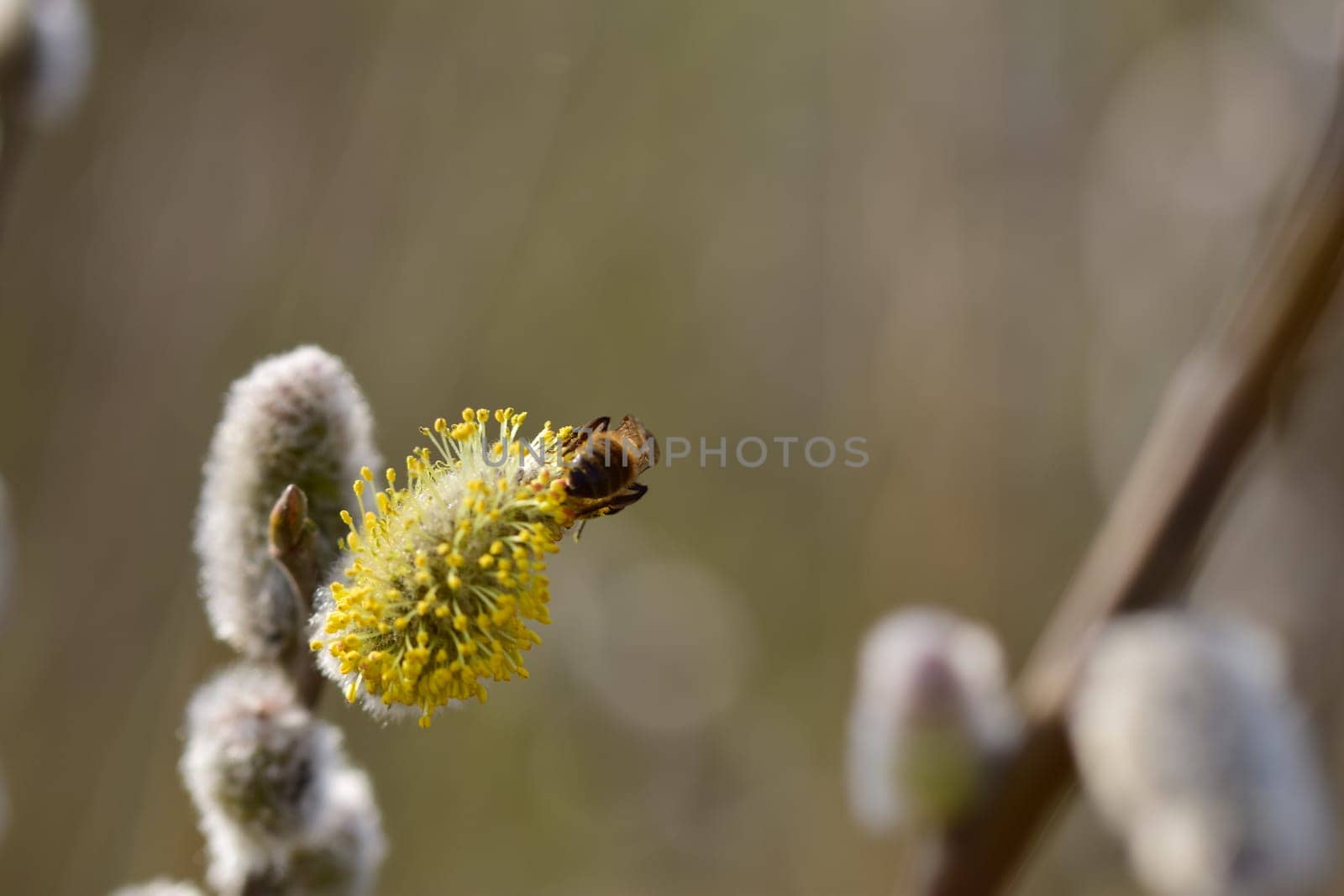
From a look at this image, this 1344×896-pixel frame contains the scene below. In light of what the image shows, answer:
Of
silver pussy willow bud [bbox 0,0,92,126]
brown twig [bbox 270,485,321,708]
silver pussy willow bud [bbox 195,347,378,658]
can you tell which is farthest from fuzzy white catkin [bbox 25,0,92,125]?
brown twig [bbox 270,485,321,708]

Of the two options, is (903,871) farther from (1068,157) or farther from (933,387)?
(1068,157)

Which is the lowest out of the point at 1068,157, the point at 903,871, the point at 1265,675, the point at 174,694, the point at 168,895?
the point at 903,871

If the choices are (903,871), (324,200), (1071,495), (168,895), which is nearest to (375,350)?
(324,200)

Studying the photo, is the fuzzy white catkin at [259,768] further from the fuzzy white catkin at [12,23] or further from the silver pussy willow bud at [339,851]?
the fuzzy white catkin at [12,23]

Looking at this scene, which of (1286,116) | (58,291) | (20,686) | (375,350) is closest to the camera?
(375,350)

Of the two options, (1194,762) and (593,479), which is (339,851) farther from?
(1194,762)

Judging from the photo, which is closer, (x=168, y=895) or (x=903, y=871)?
(x=168, y=895)

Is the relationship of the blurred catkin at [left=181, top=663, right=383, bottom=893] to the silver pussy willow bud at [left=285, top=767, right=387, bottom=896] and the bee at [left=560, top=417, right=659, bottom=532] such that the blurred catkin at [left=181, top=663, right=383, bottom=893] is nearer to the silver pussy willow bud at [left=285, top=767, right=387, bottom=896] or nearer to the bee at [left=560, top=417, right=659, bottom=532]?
the silver pussy willow bud at [left=285, top=767, right=387, bottom=896]

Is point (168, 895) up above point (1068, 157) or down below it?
below
